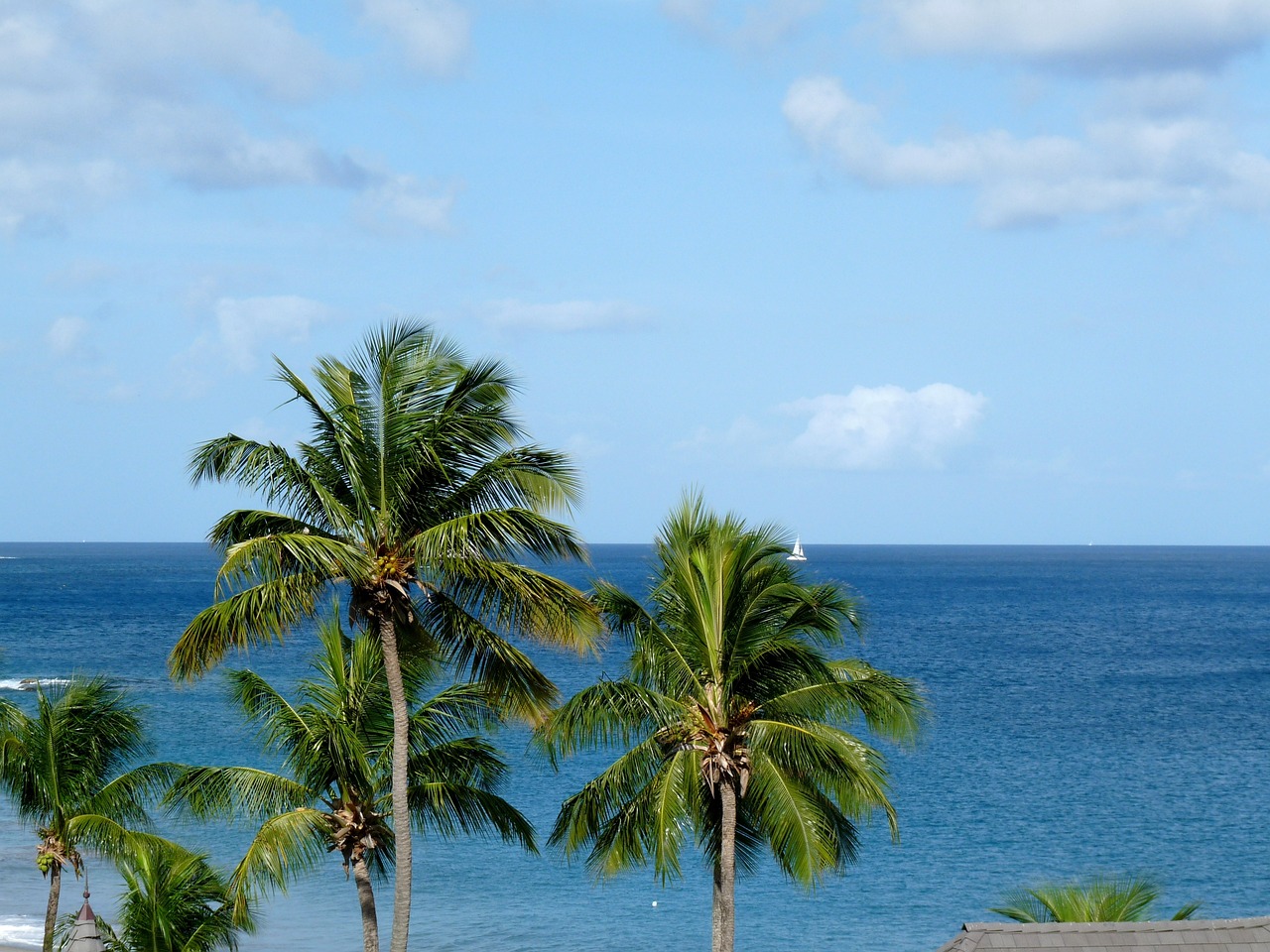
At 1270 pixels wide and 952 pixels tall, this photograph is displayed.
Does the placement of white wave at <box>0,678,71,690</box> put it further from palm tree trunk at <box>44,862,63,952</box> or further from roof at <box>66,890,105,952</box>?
roof at <box>66,890,105,952</box>

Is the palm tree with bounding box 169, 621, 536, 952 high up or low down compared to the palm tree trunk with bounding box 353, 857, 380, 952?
up

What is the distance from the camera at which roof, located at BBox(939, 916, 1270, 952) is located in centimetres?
1434

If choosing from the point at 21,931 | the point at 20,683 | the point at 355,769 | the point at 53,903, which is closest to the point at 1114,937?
the point at 355,769

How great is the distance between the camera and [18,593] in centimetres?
15638

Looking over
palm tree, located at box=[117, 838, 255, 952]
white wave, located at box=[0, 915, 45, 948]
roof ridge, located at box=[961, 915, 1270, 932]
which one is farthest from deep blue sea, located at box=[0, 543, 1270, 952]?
palm tree, located at box=[117, 838, 255, 952]

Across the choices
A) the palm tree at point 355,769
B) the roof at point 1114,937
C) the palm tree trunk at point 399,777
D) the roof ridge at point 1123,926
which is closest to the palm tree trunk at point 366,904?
the palm tree at point 355,769

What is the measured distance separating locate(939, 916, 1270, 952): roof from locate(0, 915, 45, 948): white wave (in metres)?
24.8

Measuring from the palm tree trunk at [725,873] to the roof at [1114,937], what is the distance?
10.3 feet

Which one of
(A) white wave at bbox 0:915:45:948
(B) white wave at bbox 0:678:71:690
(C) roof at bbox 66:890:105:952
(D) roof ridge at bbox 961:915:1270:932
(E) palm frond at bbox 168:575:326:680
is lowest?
(A) white wave at bbox 0:915:45:948

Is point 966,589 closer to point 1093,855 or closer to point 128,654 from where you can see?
point 128,654

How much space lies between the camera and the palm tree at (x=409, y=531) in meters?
14.9

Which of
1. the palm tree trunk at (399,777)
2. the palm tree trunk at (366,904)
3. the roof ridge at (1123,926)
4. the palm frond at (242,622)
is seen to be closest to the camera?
the roof ridge at (1123,926)

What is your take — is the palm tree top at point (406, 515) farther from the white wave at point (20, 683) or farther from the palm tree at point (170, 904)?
the white wave at point (20, 683)

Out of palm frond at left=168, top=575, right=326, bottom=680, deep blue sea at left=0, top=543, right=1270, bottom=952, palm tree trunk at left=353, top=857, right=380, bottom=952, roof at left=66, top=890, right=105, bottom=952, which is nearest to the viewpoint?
roof at left=66, top=890, right=105, bottom=952
